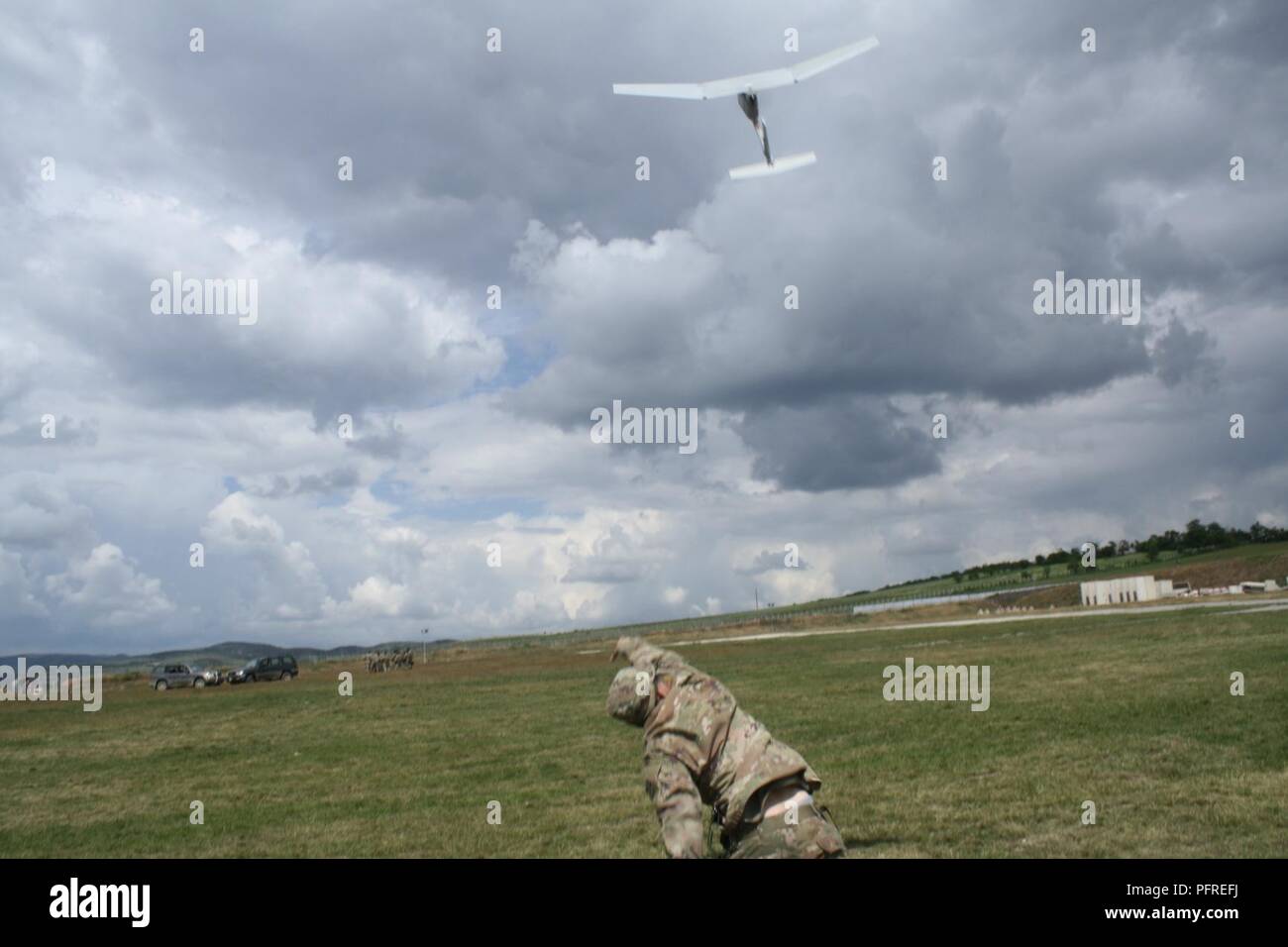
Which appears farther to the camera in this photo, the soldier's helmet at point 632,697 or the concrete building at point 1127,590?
the concrete building at point 1127,590

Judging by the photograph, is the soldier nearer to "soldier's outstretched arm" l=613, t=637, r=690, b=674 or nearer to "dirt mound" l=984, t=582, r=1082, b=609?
"soldier's outstretched arm" l=613, t=637, r=690, b=674

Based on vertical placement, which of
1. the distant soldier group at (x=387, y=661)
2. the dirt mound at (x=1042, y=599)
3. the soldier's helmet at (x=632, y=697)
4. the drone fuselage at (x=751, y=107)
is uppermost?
the drone fuselage at (x=751, y=107)

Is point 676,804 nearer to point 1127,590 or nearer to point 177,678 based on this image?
point 177,678

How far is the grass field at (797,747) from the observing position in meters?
9.90

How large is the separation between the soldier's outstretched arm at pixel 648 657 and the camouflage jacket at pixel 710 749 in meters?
0.06

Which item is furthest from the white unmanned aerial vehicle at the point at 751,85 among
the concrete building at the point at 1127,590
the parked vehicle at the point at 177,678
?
the concrete building at the point at 1127,590

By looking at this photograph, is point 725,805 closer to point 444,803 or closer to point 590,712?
point 444,803

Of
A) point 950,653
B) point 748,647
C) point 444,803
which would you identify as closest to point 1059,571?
point 748,647

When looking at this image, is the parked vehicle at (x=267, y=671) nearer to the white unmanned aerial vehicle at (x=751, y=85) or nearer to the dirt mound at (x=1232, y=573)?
the white unmanned aerial vehicle at (x=751, y=85)

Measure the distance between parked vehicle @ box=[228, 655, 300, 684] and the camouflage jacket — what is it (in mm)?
60154

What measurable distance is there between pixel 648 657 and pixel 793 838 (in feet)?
4.64

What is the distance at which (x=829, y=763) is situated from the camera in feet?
46.7

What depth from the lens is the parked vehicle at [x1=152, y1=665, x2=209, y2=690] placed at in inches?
2296

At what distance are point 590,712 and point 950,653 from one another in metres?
16.3
